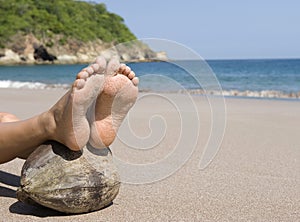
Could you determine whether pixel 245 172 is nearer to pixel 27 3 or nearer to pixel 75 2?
pixel 27 3

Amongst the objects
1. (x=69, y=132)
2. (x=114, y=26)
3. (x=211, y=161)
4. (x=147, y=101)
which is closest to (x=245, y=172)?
(x=211, y=161)

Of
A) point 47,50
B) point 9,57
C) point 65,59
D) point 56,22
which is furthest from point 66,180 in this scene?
point 56,22

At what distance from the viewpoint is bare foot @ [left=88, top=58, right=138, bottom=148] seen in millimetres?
2383

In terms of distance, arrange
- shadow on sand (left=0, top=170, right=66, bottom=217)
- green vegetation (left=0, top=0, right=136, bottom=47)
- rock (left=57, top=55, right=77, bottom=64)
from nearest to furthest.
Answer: shadow on sand (left=0, top=170, right=66, bottom=217) < green vegetation (left=0, top=0, right=136, bottom=47) < rock (left=57, top=55, right=77, bottom=64)

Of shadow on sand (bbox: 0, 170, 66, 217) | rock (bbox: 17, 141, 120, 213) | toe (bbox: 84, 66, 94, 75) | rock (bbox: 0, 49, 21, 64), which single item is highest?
toe (bbox: 84, 66, 94, 75)

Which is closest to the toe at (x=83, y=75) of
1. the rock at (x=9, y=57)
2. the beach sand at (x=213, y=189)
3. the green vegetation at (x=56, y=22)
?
the beach sand at (x=213, y=189)

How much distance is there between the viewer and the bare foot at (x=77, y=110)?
218 cm

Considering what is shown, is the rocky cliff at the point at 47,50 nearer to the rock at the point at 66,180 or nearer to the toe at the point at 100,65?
the rock at the point at 66,180

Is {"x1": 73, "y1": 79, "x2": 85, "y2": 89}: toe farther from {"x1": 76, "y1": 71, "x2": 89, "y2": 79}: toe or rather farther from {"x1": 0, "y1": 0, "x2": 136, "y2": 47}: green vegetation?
{"x1": 0, "y1": 0, "x2": 136, "y2": 47}: green vegetation

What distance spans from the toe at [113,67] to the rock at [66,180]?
499 millimetres

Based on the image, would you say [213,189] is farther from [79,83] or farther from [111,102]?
[79,83]

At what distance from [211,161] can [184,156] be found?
0.51 meters

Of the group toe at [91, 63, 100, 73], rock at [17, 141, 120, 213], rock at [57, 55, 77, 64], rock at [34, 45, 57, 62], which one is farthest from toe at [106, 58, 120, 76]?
rock at [34, 45, 57, 62]

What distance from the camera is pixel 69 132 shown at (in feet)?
7.57
